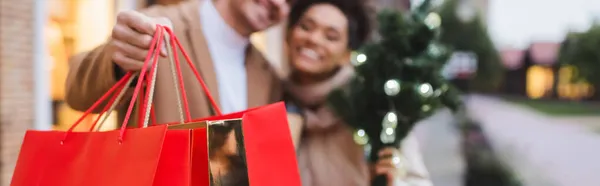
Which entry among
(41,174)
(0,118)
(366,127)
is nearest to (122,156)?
(41,174)

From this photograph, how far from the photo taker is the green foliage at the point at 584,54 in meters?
1.36

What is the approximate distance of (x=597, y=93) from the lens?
138 cm

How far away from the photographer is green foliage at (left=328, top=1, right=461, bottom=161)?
1.19 meters

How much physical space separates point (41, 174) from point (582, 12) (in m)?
1.36

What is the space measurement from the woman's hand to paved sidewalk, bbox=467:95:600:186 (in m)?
0.43

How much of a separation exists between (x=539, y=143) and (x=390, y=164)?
505 mm

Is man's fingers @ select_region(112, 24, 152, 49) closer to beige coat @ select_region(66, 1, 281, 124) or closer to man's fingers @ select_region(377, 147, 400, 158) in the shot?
beige coat @ select_region(66, 1, 281, 124)

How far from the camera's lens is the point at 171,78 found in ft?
3.35

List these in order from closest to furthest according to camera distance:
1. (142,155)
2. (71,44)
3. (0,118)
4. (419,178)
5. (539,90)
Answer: (142,155) → (419,178) → (539,90) → (0,118) → (71,44)

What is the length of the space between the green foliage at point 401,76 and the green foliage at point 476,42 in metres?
0.36

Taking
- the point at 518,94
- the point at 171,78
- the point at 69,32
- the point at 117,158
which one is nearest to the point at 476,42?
the point at 518,94

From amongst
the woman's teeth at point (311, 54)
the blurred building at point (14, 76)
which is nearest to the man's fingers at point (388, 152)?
the woman's teeth at point (311, 54)

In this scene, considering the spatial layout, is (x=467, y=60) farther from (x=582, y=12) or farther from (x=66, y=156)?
(x=66, y=156)

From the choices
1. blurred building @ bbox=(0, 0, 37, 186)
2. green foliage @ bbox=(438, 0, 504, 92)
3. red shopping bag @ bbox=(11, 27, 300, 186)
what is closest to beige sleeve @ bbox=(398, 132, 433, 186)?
green foliage @ bbox=(438, 0, 504, 92)
